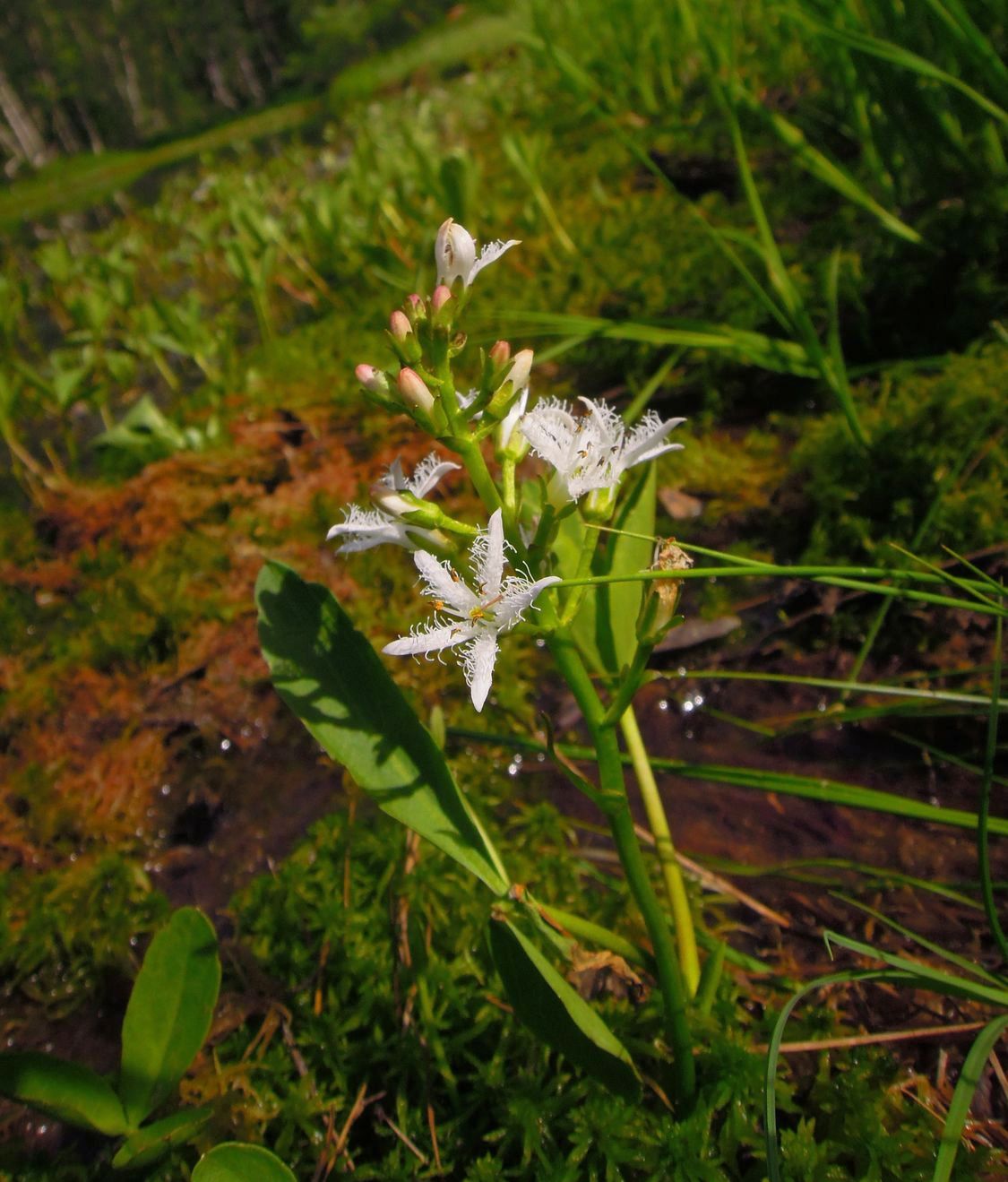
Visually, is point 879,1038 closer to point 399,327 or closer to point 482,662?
point 482,662

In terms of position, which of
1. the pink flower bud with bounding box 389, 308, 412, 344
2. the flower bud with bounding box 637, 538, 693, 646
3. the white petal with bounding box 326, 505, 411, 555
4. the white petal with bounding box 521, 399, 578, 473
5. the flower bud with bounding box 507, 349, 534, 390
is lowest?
the flower bud with bounding box 637, 538, 693, 646

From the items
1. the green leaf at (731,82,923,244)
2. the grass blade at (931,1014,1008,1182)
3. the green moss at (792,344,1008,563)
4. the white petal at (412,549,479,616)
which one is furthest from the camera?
the green leaf at (731,82,923,244)

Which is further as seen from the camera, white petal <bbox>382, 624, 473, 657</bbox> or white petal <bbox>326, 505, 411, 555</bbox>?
white petal <bbox>326, 505, 411, 555</bbox>

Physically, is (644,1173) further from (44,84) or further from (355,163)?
(44,84)

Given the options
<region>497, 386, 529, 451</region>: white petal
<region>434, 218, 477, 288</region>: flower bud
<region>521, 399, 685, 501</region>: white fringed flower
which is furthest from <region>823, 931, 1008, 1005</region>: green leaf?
<region>434, 218, 477, 288</region>: flower bud

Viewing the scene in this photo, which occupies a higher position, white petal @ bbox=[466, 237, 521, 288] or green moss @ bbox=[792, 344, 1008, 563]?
white petal @ bbox=[466, 237, 521, 288]

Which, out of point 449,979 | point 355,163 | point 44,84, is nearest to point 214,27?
point 44,84

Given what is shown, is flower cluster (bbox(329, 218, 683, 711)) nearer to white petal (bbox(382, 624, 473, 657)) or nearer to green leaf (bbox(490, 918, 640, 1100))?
white petal (bbox(382, 624, 473, 657))

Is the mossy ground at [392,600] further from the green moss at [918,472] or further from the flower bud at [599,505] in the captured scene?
the flower bud at [599,505]

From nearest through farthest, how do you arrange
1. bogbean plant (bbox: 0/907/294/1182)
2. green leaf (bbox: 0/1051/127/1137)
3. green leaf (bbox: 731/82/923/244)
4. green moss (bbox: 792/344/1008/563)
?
green leaf (bbox: 0/1051/127/1137)
bogbean plant (bbox: 0/907/294/1182)
green moss (bbox: 792/344/1008/563)
green leaf (bbox: 731/82/923/244)
